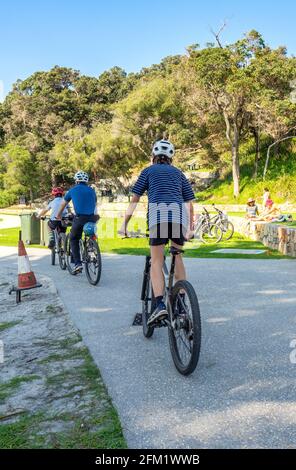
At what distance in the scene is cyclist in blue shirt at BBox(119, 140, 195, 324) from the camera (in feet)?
14.2

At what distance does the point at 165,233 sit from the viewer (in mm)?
4359

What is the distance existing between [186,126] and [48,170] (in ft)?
67.1

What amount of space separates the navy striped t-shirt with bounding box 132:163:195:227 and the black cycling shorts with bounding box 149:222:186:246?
4cm

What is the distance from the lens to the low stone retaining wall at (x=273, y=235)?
11.3 meters

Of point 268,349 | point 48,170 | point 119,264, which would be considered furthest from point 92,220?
point 48,170

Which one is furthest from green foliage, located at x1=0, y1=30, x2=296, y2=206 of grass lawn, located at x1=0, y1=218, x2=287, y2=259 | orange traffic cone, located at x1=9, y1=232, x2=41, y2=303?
orange traffic cone, located at x1=9, y1=232, x2=41, y2=303

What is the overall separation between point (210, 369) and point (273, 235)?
9.45m

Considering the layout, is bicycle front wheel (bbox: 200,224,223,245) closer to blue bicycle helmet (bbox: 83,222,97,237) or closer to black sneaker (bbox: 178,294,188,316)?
blue bicycle helmet (bbox: 83,222,97,237)

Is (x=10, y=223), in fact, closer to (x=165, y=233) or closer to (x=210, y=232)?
(x=210, y=232)

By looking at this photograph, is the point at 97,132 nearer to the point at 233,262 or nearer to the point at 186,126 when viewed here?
the point at 186,126

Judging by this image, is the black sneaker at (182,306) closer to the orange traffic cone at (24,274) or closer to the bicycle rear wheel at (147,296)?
the bicycle rear wheel at (147,296)

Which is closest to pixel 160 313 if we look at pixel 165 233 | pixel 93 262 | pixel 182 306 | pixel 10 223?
pixel 182 306

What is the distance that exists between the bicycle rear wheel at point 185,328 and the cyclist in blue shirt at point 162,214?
0.29 m

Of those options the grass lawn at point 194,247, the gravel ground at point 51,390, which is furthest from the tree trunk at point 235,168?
the gravel ground at point 51,390
